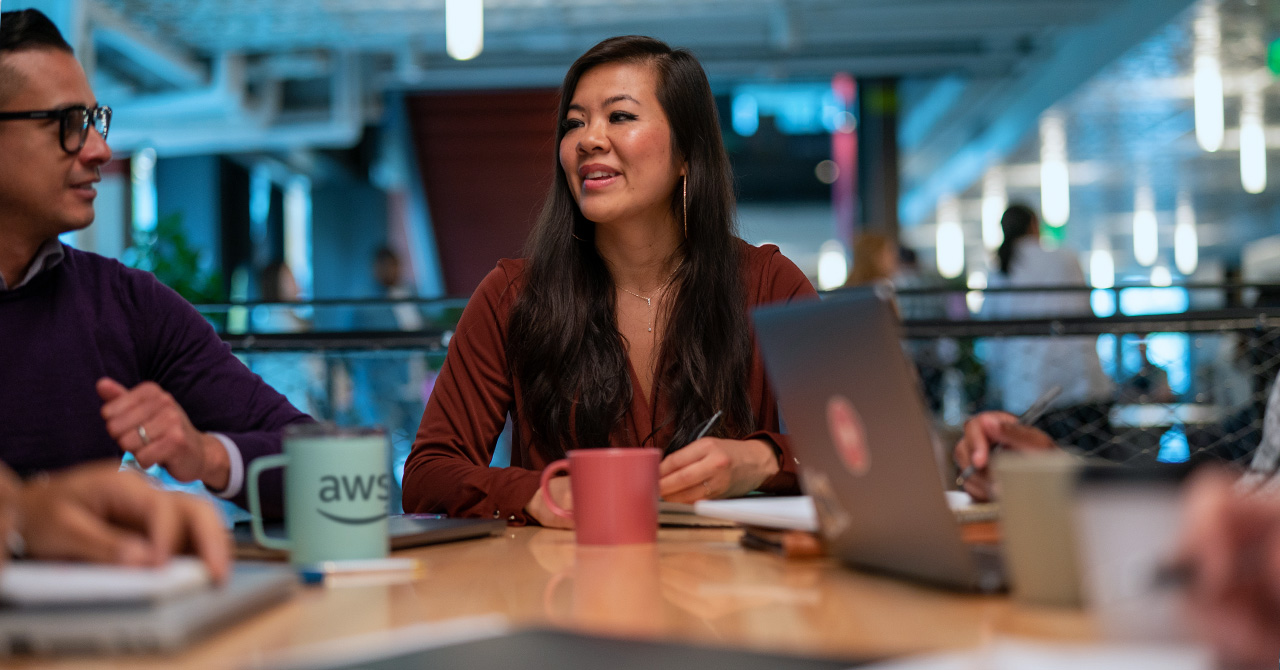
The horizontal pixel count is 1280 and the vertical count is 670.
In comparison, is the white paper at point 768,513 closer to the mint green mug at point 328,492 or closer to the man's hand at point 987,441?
the man's hand at point 987,441

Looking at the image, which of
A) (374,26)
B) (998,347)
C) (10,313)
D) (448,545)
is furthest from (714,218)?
(374,26)

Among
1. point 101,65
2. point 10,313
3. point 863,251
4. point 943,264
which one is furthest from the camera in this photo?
point 943,264

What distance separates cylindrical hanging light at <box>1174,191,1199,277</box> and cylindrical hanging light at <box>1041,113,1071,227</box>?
1.45m

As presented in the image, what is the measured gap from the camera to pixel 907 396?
70cm

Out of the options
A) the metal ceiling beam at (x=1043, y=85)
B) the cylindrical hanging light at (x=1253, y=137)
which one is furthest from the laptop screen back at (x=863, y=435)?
the cylindrical hanging light at (x=1253, y=137)

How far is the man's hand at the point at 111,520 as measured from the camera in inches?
25.8

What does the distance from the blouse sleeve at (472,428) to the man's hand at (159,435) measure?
0.85 ft

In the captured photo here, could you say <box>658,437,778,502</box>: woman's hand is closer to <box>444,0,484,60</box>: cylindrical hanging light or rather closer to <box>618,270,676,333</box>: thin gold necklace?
<box>618,270,676,333</box>: thin gold necklace

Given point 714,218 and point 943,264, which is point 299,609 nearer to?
point 714,218

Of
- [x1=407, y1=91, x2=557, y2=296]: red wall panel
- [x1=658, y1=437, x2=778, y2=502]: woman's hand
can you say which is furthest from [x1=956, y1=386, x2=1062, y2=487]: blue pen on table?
[x1=407, y1=91, x2=557, y2=296]: red wall panel

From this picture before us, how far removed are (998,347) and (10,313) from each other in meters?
4.34

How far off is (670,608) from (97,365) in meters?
1.07

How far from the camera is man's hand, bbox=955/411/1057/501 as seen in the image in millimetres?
947

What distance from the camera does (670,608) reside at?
28.7 inches
